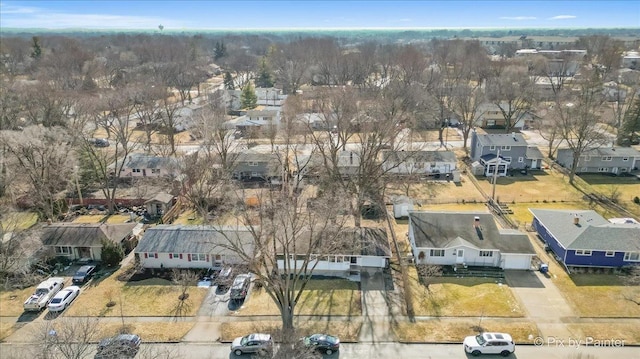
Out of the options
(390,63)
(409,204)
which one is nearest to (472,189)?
(409,204)

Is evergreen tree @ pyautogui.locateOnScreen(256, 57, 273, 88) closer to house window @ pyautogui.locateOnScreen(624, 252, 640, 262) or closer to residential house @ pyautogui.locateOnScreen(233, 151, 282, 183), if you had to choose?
residential house @ pyautogui.locateOnScreen(233, 151, 282, 183)

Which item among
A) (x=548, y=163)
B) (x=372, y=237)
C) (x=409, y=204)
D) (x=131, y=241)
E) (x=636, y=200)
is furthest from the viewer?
(x=548, y=163)

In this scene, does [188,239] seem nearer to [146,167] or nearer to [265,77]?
[146,167]

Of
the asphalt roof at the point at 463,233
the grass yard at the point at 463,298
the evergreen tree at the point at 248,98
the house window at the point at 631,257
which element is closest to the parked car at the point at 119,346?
the grass yard at the point at 463,298

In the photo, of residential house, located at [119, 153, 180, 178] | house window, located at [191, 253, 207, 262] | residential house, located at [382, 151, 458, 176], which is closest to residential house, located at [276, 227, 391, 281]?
house window, located at [191, 253, 207, 262]

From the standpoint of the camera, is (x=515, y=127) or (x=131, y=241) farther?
(x=515, y=127)

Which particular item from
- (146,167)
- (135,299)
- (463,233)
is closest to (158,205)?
(146,167)

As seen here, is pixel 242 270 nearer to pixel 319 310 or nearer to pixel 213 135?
pixel 319 310
